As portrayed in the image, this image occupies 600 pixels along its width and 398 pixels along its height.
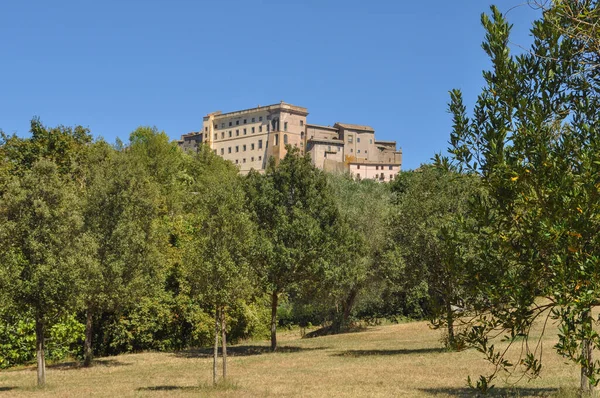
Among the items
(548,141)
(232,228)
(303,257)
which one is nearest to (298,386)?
(232,228)

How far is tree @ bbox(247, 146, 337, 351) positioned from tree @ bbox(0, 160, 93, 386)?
50.7ft

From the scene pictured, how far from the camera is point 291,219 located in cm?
4075

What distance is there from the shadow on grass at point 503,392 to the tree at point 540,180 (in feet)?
36.3

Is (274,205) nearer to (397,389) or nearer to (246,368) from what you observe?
(246,368)

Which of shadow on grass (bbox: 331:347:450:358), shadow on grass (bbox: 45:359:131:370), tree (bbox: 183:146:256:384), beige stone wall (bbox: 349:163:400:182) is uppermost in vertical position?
beige stone wall (bbox: 349:163:400:182)

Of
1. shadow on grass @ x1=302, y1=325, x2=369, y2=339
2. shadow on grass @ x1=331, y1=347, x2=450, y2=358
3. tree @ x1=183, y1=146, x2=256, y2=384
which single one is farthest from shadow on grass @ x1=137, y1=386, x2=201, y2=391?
shadow on grass @ x1=302, y1=325, x2=369, y2=339

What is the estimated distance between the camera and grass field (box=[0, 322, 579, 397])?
76.6 feet

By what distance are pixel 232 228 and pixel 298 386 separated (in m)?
6.90

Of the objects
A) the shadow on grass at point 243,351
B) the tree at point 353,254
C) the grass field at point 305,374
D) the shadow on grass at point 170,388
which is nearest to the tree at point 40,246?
the grass field at point 305,374

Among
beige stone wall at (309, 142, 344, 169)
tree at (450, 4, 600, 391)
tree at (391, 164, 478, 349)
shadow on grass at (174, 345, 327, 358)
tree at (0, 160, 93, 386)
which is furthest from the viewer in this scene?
beige stone wall at (309, 142, 344, 169)

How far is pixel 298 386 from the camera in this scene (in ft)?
82.2

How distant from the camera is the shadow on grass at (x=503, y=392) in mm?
20534

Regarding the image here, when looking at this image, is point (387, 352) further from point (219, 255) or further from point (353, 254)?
point (219, 255)

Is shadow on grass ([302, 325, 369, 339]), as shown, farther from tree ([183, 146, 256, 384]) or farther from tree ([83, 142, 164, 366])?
tree ([183, 146, 256, 384])
